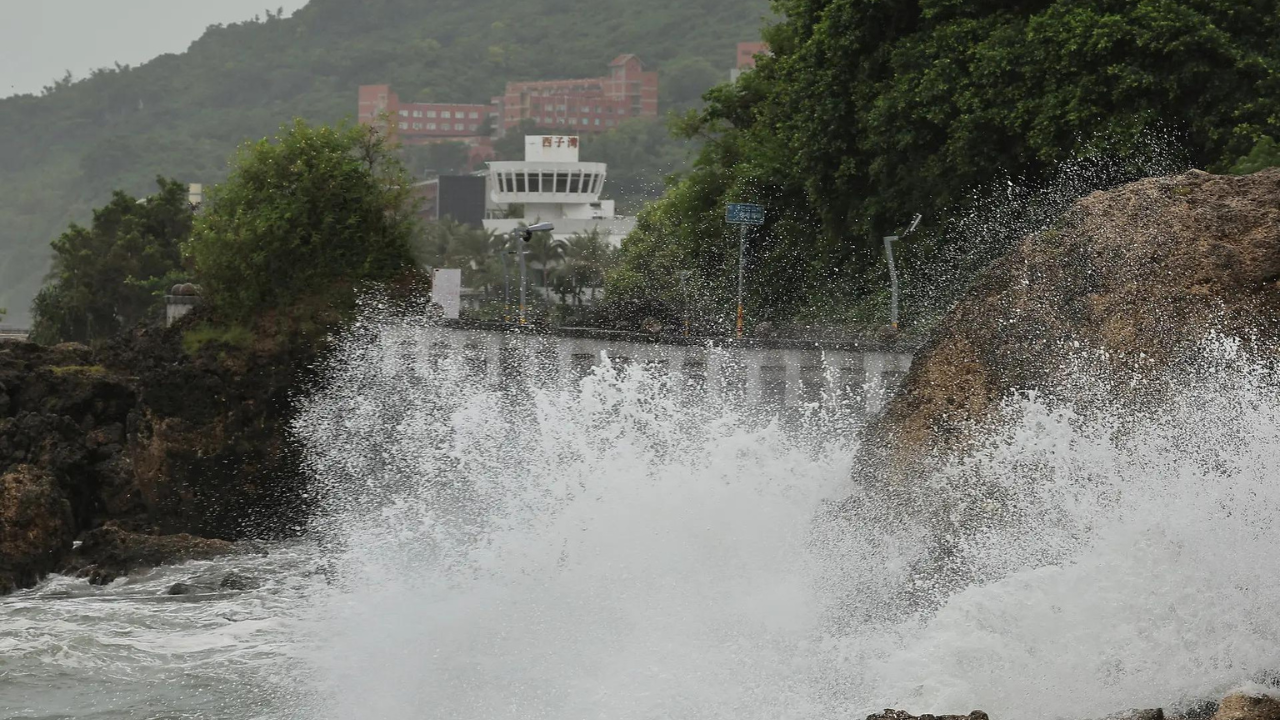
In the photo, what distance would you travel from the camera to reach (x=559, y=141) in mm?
122250

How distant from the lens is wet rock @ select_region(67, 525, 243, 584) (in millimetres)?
21497

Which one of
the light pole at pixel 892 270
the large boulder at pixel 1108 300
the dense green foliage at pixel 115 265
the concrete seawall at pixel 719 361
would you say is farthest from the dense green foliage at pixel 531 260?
the large boulder at pixel 1108 300

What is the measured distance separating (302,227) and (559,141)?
93.1 metres

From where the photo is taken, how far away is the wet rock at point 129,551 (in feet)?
70.5

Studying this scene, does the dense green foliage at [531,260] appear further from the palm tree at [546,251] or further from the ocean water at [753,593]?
the ocean water at [753,593]

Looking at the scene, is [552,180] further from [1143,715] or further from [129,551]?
[1143,715]

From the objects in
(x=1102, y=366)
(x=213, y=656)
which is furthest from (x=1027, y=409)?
(x=213, y=656)

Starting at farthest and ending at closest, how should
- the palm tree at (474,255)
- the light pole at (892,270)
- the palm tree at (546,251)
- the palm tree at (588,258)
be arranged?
the palm tree at (474,255)
the palm tree at (546,251)
the palm tree at (588,258)
the light pole at (892,270)

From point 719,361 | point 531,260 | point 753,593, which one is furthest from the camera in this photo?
point 531,260

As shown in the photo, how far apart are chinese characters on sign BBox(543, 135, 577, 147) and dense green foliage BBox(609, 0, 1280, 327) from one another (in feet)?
269

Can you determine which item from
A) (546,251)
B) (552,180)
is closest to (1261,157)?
(546,251)

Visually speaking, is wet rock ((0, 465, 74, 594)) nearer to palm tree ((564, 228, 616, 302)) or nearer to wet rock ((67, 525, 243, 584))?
wet rock ((67, 525, 243, 584))

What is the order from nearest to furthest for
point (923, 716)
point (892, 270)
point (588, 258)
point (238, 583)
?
point (923, 716)
point (238, 583)
point (892, 270)
point (588, 258)

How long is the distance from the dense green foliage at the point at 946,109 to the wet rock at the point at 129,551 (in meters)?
14.7
